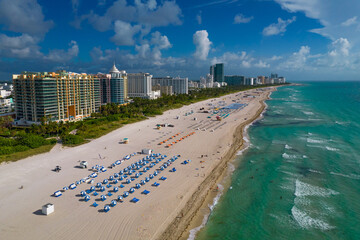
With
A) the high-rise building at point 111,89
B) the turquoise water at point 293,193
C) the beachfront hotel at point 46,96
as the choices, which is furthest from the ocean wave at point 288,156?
the high-rise building at point 111,89

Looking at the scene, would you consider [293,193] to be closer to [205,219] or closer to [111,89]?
[205,219]

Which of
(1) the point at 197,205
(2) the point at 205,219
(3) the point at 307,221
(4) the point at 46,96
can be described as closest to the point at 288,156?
(3) the point at 307,221

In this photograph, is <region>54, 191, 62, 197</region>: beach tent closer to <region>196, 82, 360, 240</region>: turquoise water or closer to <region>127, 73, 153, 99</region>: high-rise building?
<region>196, 82, 360, 240</region>: turquoise water

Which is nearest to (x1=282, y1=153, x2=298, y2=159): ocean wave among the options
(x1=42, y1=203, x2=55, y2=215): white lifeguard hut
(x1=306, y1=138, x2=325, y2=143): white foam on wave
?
(x1=306, y1=138, x2=325, y2=143): white foam on wave

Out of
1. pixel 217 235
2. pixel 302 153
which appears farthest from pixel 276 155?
pixel 217 235

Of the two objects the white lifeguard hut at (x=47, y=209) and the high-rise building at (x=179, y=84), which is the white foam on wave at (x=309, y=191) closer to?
the white lifeguard hut at (x=47, y=209)

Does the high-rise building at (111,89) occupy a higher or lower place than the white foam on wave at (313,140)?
higher

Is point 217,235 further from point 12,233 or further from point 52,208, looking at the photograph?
point 12,233
